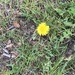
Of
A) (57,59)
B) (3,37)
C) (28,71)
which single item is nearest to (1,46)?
(3,37)

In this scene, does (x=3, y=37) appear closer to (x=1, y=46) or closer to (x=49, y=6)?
(x=1, y=46)

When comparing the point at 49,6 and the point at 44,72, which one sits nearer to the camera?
the point at 44,72

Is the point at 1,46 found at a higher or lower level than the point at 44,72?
higher

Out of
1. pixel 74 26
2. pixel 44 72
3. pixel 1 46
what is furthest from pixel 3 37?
pixel 74 26

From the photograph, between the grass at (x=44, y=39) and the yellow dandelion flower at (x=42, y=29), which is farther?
the yellow dandelion flower at (x=42, y=29)

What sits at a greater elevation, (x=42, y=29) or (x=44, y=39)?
(x=42, y=29)

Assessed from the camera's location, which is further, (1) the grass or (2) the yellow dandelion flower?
(2) the yellow dandelion flower

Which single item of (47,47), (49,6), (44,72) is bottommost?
(44,72)
